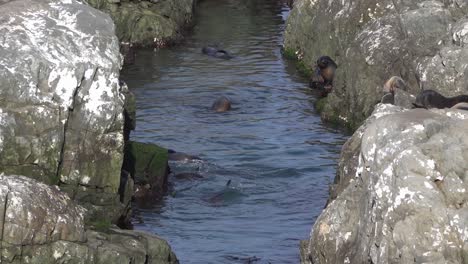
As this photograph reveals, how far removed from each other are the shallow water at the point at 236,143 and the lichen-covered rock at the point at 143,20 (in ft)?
1.78

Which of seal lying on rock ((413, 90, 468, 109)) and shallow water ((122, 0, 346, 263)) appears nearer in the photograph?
seal lying on rock ((413, 90, 468, 109))

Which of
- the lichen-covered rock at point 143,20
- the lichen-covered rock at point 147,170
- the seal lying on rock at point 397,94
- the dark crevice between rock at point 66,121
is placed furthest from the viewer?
the lichen-covered rock at point 143,20

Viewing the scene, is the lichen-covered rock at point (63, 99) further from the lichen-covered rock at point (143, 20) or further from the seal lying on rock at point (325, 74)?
the lichen-covered rock at point (143, 20)

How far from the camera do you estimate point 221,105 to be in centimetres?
2988

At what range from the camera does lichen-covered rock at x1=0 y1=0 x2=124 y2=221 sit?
18281mm

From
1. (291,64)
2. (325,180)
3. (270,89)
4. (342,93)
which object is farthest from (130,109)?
(291,64)

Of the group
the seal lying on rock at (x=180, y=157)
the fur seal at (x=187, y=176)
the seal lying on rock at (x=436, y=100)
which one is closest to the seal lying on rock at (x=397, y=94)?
the seal lying on rock at (x=436, y=100)

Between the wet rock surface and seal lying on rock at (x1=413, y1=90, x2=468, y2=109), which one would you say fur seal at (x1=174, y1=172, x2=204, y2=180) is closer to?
the wet rock surface

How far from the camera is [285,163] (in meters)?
25.4

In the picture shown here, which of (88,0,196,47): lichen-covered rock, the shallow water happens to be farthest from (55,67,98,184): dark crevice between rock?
(88,0,196,47): lichen-covered rock

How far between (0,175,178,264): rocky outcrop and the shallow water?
256 cm

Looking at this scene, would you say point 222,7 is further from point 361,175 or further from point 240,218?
point 361,175

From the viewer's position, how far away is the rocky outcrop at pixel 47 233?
15828mm

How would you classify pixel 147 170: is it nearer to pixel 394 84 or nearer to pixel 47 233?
pixel 394 84
